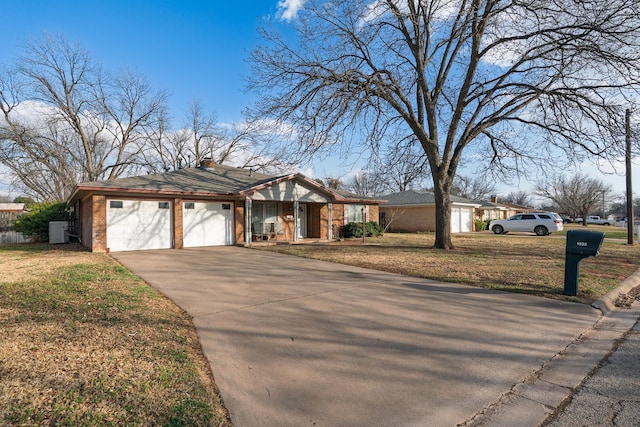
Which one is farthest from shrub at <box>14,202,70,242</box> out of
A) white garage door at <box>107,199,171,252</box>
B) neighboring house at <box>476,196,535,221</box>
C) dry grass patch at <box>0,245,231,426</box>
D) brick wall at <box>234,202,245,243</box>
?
neighboring house at <box>476,196,535,221</box>

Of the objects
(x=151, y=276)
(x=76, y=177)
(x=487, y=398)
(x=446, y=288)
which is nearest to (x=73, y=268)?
(x=151, y=276)

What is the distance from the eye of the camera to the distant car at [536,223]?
25578 millimetres

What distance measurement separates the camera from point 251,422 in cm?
261

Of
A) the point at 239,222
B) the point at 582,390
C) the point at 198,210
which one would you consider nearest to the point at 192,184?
the point at 198,210

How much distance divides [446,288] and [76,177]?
38.4 meters

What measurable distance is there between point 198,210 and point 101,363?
505 inches

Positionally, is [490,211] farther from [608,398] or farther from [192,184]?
[608,398]

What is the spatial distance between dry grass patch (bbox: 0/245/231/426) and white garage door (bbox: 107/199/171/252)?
7.85m

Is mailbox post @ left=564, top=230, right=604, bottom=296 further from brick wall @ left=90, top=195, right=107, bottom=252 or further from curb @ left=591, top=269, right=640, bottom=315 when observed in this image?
brick wall @ left=90, top=195, right=107, bottom=252

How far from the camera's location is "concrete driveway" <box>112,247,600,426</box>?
2.87m

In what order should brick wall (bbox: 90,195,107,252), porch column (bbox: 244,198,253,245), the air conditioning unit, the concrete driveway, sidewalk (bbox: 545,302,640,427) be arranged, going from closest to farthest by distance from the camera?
sidewalk (bbox: 545,302,640,427) < the concrete driveway < brick wall (bbox: 90,195,107,252) < porch column (bbox: 244,198,253,245) < the air conditioning unit

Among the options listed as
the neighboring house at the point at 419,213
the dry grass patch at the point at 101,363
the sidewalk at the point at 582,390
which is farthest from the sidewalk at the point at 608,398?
the neighboring house at the point at 419,213

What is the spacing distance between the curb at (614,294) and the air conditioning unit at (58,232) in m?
22.0

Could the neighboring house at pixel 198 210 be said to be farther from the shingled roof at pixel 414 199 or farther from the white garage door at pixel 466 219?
the white garage door at pixel 466 219
